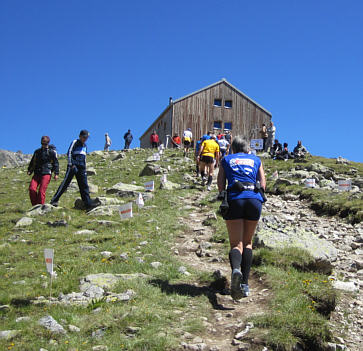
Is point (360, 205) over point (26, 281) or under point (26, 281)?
over

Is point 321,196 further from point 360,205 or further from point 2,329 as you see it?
point 2,329

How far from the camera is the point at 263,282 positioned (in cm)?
591

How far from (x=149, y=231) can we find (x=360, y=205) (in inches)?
221

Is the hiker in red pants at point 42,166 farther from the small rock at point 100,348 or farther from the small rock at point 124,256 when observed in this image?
the small rock at point 100,348

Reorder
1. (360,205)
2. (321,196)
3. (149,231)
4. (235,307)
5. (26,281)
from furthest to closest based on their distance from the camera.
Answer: (321,196) < (360,205) < (149,231) < (26,281) < (235,307)

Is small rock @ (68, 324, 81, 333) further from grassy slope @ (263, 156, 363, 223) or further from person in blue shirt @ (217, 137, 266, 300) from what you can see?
grassy slope @ (263, 156, 363, 223)

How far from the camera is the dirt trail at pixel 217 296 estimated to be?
4.36m

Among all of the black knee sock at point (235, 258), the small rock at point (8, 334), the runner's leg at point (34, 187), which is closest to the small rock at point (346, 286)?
the black knee sock at point (235, 258)

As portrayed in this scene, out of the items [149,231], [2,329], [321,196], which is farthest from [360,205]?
[2,329]

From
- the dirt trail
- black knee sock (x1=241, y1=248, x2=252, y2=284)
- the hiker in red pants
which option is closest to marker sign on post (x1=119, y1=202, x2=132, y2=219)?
the dirt trail

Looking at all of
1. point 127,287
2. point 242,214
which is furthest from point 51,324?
point 242,214

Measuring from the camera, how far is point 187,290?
566 cm

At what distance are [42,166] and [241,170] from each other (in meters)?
7.18

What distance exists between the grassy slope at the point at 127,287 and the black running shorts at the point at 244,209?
1090 mm
